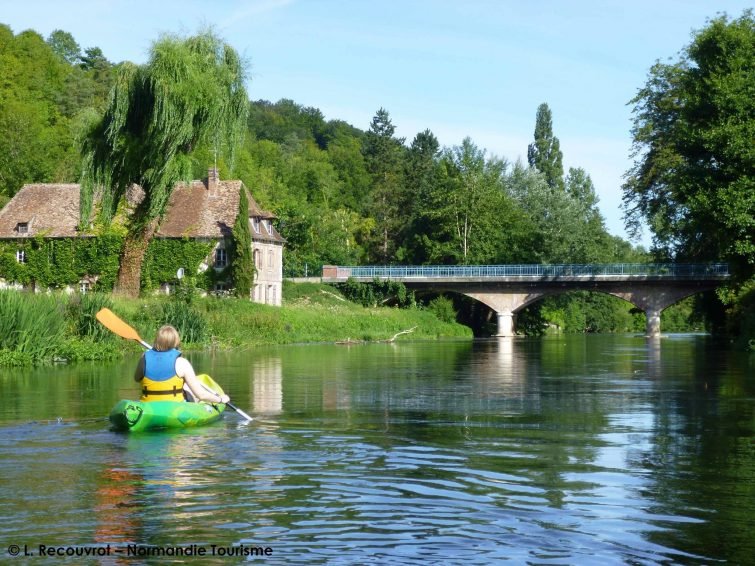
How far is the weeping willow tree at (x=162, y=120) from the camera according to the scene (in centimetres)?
4456

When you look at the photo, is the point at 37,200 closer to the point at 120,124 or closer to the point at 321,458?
the point at 120,124

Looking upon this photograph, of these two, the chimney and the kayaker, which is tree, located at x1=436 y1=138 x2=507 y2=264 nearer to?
the chimney

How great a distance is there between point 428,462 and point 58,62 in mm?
99999

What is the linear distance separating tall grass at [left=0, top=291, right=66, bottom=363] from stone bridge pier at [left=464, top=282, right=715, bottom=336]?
49632 mm

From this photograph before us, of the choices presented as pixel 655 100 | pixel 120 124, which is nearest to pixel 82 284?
pixel 120 124

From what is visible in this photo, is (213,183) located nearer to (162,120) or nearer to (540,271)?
(540,271)

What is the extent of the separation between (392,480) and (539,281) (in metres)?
67.1

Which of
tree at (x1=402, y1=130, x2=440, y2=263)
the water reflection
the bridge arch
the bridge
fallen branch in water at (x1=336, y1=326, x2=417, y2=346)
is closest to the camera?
the water reflection

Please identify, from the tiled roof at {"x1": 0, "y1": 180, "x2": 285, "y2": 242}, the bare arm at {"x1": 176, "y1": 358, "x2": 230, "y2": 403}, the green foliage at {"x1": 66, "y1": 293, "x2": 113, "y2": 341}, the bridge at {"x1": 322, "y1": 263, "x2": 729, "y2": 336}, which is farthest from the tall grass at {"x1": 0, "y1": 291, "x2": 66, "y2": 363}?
the bridge at {"x1": 322, "y1": 263, "x2": 729, "y2": 336}

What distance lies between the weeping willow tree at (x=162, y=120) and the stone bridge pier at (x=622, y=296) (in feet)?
117

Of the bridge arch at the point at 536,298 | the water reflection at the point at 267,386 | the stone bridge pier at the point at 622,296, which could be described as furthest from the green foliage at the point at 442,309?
the water reflection at the point at 267,386

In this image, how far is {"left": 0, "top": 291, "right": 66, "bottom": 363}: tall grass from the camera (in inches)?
1178

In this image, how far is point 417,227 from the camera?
94.2m

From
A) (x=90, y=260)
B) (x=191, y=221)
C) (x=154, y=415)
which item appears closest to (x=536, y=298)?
(x=191, y=221)
